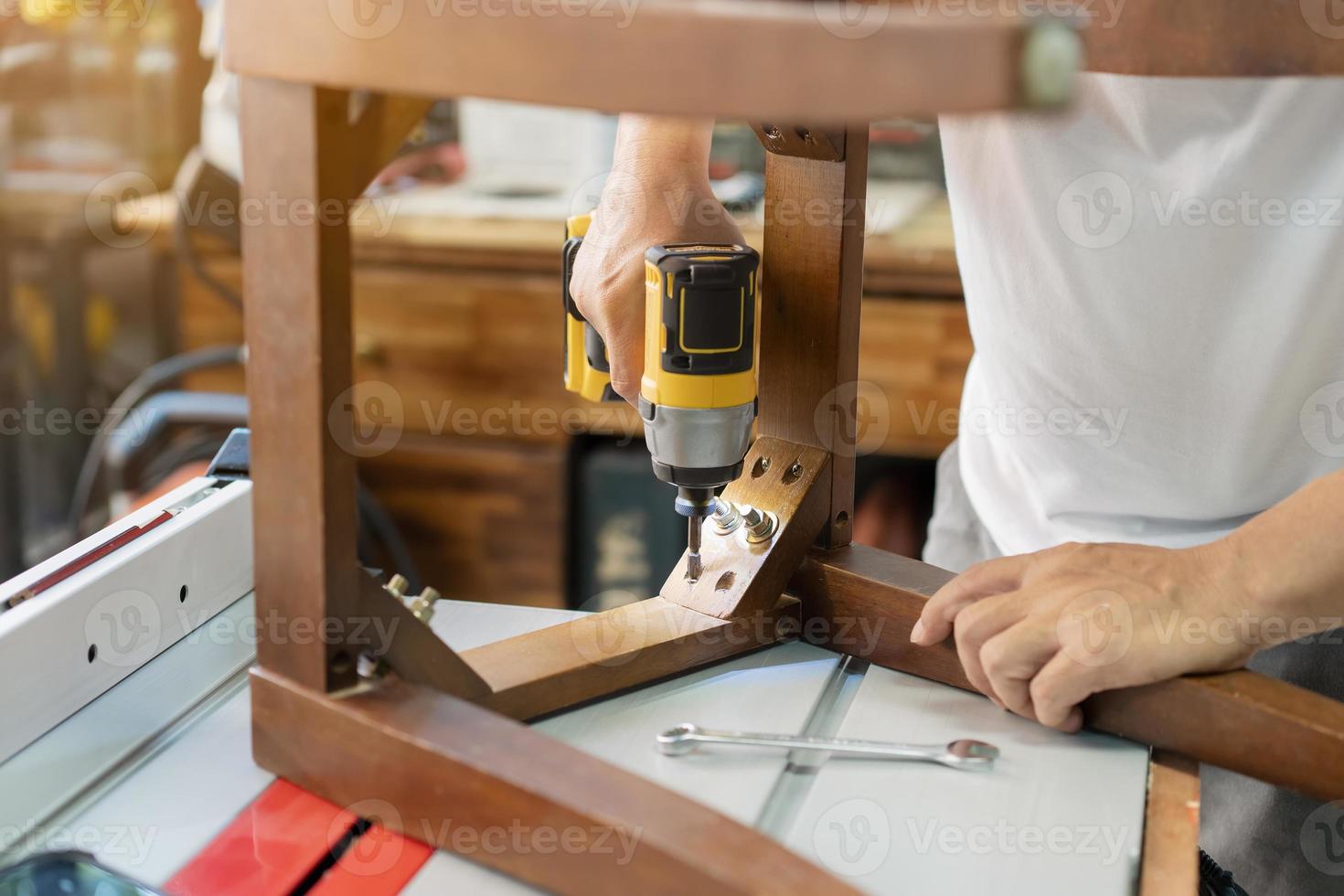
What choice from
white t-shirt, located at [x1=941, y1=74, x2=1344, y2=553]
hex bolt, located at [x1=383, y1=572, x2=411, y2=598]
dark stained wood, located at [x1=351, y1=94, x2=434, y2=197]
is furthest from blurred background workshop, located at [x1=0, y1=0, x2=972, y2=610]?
dark stained wood, located at [x1=351, y1=94, x2=434, y2=197]

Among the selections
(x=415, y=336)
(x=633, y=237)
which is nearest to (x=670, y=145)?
(x=633, y=237)

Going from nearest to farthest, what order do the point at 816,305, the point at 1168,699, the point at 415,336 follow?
the point at 1168,699 < the point at 816,305 < the point at 415,336

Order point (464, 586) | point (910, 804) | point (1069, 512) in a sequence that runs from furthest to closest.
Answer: point (464, 586)
point (1069, 512)
point (910, 804)

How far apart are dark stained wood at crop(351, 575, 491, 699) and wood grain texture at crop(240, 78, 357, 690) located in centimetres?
1

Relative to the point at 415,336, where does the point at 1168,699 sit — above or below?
above

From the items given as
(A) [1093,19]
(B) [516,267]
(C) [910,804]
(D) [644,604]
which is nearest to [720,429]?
(D) [644,604]

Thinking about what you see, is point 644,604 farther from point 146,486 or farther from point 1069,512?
point 146,486

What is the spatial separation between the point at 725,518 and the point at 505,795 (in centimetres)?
32

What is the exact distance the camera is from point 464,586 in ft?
8.33

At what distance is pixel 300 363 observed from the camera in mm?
695

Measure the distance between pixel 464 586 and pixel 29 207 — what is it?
1.03m

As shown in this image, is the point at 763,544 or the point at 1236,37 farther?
the point at 763,544

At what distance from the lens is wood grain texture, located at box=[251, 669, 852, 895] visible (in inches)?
25.3

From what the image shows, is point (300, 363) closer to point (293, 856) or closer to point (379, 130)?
point (379, 130)
